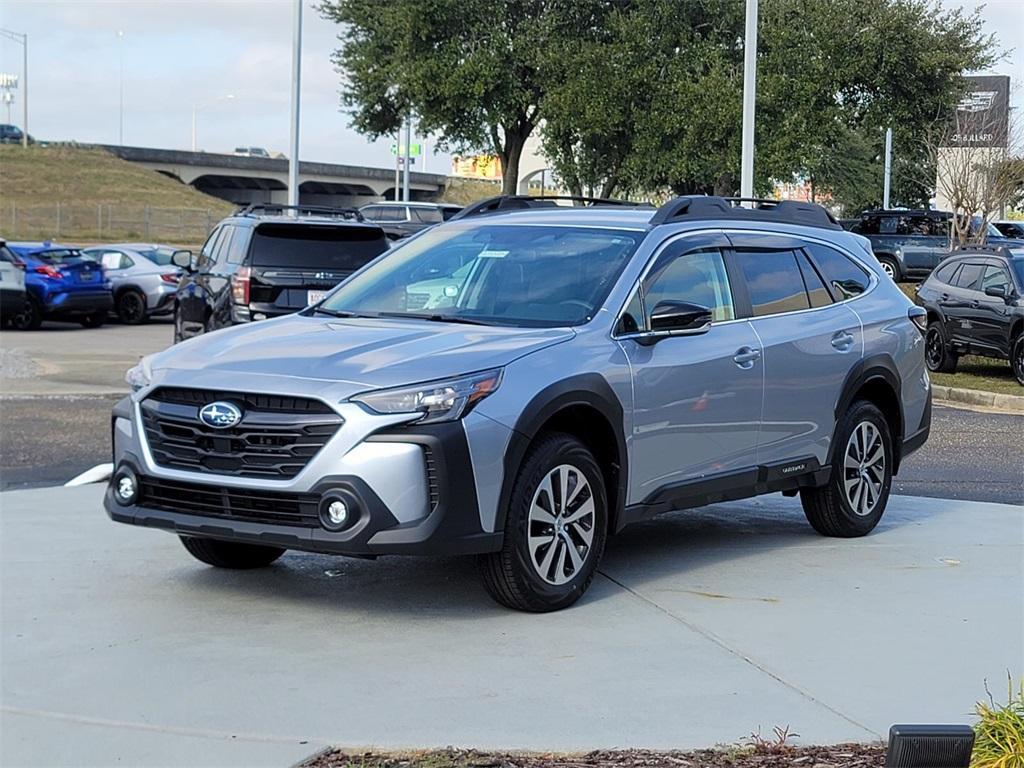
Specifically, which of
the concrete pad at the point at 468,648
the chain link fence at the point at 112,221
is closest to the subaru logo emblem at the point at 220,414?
the concrete pad at the point at 468,648

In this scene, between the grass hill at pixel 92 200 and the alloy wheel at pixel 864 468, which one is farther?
the grass hill at pixel 92 200

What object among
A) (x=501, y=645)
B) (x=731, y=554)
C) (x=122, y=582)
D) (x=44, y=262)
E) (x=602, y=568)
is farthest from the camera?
(x=44, y=262)

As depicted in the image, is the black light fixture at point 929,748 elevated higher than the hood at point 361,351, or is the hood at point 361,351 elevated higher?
the hood at point 361,351

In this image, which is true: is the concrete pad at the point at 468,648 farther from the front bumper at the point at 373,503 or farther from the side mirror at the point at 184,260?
the side mirror at the point at 184,260

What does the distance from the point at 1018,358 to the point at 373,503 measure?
14690 millimetres

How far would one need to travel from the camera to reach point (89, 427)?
13258 millimetres

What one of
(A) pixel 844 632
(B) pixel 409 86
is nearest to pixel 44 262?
(B) pixel 409 86

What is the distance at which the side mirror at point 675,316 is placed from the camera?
7.27 metres

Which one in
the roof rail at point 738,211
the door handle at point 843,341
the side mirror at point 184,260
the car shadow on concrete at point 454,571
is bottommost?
the car shadow on concrete at point 454,571

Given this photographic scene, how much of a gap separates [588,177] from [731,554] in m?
33.7

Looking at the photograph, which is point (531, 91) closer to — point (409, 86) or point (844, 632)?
point (409, 86)

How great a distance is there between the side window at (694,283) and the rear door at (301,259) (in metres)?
8.21

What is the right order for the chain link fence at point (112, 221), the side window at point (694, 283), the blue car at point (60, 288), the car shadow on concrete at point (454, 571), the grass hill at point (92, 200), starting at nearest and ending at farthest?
1. the car shadow on concrete at point (454, 571)
2. the side window at point (694, 283)
3. the blue car at point (60, 288)
4. the chain link fence at point (112, 221)
5. the grass hill at point (92, 200)

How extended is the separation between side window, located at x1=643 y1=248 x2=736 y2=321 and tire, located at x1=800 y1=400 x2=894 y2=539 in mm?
1203
